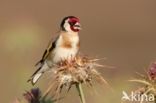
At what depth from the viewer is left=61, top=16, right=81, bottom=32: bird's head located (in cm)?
883

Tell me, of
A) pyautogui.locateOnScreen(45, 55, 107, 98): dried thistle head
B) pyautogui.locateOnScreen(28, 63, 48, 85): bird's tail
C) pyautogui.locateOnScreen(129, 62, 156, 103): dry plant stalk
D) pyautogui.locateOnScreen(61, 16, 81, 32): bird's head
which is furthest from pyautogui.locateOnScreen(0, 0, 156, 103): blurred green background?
pyautogui.locateOnScreen(129, 62, 156, 103): dry plant stalk

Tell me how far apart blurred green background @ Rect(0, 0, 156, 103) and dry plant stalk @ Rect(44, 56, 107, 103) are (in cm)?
260

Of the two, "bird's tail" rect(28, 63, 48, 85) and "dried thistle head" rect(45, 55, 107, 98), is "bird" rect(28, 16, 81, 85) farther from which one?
"dried thistle head" rect(45, 55, 107, 98)

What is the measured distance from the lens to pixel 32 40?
48.9ft

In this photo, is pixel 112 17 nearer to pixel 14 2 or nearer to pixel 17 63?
pixel 14 2

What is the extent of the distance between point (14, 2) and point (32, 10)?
2.20 feet

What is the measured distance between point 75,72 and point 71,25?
184 centimetres

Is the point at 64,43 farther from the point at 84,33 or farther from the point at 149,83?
the point at 84,33

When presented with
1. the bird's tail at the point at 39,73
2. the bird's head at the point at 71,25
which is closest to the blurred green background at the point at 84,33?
the bird's tail at the point at 39,73

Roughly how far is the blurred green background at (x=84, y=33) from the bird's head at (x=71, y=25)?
1.06m

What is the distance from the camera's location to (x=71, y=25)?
891cm

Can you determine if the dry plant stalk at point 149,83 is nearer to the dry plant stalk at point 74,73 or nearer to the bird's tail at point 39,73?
the dry plant stalk at point 74,73

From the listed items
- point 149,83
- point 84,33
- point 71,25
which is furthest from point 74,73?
point 84,33

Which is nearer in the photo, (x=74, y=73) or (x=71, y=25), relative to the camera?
(x=74, y=73)
